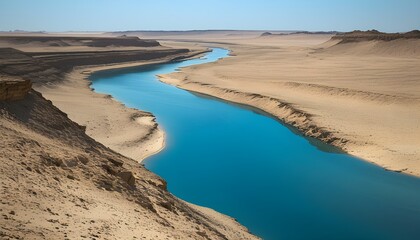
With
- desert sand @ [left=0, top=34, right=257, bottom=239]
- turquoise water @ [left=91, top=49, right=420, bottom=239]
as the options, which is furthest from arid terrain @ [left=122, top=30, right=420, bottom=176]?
desert sand @ [left=0, top=34, right=257, bottom=239]

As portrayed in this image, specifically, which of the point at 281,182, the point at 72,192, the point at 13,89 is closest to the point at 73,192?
the point at 72,192

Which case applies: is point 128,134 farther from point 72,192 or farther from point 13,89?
point 72,192

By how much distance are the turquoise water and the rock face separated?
5.77 meters

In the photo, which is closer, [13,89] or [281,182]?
[13,89]

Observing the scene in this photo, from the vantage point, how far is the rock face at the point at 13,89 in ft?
32.0

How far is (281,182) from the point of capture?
14398mm

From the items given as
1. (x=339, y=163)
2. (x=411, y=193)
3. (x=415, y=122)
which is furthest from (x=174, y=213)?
(x=415, y=122)

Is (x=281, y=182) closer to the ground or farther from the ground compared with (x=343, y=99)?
closer to the ground

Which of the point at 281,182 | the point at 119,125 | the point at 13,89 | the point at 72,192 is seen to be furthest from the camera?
the point at 119,125

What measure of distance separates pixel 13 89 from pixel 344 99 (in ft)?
73.5

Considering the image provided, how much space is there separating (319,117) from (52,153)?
55.3 ft

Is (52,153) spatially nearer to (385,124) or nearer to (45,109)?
(45,109)

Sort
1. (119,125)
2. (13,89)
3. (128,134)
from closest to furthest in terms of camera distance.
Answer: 1. (13,89)
2. (128,134)
3. (119,125)

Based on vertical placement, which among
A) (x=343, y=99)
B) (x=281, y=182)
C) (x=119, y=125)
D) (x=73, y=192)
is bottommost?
(x=281, y=182)
